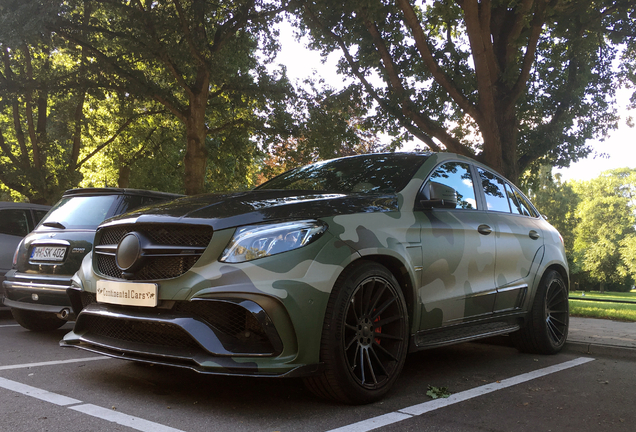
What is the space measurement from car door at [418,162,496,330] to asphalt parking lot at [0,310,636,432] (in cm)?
57

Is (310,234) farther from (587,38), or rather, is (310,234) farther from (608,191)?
(608,191)

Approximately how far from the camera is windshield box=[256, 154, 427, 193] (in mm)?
4590

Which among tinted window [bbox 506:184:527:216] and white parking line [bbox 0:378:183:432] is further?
tinted window [bbox 506:184:527:216]

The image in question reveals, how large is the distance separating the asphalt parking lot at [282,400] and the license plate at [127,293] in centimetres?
60

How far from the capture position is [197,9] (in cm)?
1523

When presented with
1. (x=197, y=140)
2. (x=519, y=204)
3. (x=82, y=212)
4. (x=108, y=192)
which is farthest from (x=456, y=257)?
(x=197, y=140)

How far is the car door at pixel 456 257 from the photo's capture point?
4.30 m

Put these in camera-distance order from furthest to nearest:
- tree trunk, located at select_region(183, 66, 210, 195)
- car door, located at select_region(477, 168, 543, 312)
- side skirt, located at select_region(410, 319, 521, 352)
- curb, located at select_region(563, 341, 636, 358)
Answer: tree trunk, located at select_region(183, 66, 210, 195) < curb, located at select_region(563, 341, 636, 358) < car door, located at select_region(477, 168, 543, 312) < side skirt, located at select_region(410, 319, 521, 352)

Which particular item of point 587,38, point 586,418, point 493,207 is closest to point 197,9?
point 587,38

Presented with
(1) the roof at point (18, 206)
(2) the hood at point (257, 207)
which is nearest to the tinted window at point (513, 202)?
(2) the hood at point (257, 207)

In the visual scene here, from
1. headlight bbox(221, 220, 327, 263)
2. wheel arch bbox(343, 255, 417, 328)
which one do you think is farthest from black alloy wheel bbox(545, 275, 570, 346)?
headlight bbox(221, 220, 327, 263)

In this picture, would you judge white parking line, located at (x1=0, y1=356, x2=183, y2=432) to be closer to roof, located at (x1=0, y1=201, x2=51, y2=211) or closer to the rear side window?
the rear side window

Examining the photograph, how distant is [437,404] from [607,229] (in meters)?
69.1

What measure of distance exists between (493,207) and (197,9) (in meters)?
12.0
